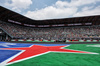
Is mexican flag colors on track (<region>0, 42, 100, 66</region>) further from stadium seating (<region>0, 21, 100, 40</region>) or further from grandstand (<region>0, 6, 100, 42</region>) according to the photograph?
stadium seating (<region>0, 21, 100, 40</region>)

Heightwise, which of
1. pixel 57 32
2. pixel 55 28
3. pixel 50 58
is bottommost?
pixel 50 58

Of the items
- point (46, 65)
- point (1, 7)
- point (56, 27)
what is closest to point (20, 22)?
point (1, 7)

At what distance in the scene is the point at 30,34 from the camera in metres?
50.5

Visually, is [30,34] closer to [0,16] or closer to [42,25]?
[42,25]

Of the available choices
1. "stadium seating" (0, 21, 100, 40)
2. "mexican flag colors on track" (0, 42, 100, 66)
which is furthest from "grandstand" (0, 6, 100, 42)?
"mexican flag colors on track" (0, 42, 100, 66)

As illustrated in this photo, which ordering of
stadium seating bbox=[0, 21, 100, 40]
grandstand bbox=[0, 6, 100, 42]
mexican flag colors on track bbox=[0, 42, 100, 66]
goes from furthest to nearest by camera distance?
stadium seating bbox=[0, 21, 100, 40]
grandstand bbox=[0, 6, 100, 42]
mexican flag colors on track bbox=[0, 42, 100, 66]

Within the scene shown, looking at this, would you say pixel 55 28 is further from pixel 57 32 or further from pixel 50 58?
pixel 50 58

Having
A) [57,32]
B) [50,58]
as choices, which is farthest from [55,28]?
[50,58]

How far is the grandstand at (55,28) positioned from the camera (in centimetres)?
4166

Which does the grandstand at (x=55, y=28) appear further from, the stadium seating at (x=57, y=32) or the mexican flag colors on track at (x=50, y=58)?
the mexican flag colors on track at (x=50, y=58)

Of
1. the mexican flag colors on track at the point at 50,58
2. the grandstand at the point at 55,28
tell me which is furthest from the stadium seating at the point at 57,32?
the mexican flag colors on track at the point at 50,58

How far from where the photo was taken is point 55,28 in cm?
5331

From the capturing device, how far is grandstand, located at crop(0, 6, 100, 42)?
41.7 m

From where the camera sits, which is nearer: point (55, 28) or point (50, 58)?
point (50, 58)
